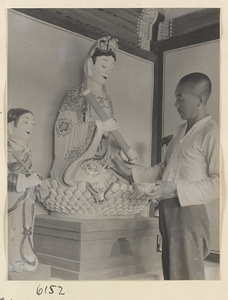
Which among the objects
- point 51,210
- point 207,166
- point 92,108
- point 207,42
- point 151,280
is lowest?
point 151,280

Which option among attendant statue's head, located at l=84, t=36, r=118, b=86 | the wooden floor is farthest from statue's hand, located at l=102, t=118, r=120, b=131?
the wooden floor

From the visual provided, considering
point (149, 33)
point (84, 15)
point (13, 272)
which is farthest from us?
point (149, 33)

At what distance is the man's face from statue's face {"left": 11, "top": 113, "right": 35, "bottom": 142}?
404 mm

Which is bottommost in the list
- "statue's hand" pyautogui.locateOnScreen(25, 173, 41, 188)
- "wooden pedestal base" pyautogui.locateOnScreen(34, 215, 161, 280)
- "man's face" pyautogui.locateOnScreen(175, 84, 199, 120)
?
"wooden pedestal base" pyautogui.locateOnScreen(34, 215, 161, 280)

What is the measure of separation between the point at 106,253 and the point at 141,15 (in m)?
0.66

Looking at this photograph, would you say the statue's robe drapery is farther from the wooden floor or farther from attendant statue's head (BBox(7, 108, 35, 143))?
the wooden floor

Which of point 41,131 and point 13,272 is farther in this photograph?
point 41,131

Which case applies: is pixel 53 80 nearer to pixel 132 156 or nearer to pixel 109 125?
pixel 109 125

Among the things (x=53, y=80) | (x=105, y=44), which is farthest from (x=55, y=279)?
(x=105, y=44)

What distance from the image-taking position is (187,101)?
1260 mm

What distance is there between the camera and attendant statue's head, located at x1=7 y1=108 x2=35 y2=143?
1153mm

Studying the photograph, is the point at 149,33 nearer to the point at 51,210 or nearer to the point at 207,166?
the point at 207,166

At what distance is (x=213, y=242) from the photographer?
3.87 feet

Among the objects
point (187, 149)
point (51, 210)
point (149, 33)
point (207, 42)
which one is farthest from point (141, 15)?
point (51, 210)
